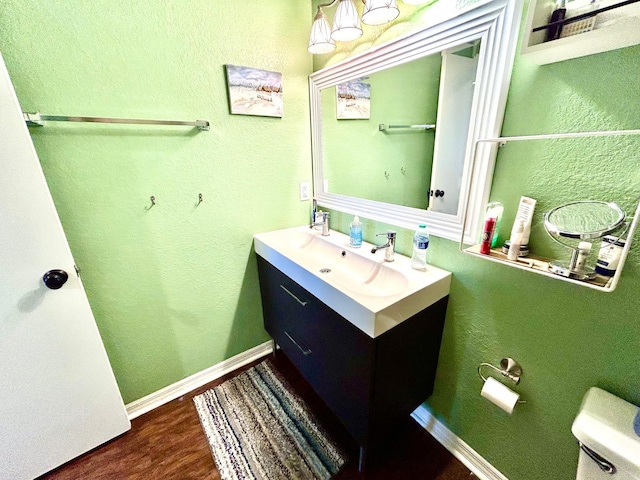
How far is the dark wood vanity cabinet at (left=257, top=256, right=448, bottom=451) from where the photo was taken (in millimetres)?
902

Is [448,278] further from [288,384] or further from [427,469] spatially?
[288,384]

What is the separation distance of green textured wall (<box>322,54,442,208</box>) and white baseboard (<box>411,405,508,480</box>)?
1.04 m

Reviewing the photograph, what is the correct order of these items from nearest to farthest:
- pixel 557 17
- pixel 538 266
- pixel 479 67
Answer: pixel 557 17
pixel 538 266
pixel 479 67

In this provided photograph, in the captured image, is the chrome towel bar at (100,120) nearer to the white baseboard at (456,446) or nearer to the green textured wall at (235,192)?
the green textured wall at (235,192)

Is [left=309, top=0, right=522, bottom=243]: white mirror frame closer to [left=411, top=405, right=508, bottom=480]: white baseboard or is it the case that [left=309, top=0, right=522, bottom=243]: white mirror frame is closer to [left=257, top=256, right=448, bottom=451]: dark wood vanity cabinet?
[left=257, top=256, right=448, bottom=451]: dark wood vanity cabinet

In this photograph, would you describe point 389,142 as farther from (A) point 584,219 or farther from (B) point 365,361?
(B) point 365,361

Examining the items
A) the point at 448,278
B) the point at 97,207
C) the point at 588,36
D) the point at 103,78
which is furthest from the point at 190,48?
the point at 448,278

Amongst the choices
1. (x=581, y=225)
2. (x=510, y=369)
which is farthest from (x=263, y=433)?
(x=581, y=225)

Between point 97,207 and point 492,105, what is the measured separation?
1.54 metres

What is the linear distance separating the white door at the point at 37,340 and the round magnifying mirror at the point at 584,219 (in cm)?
163

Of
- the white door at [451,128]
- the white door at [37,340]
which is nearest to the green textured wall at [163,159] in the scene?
the white door at [37,340]

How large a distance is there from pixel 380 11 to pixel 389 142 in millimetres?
503

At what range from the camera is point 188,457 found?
1.20 m

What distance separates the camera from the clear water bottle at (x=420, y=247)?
1044 millimetres
